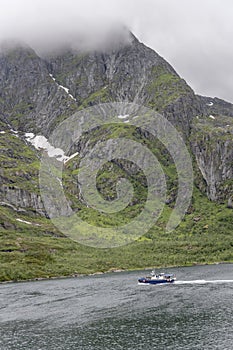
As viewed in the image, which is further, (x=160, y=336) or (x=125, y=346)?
(x=160, y=336)

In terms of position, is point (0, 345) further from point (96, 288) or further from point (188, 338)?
point (96, 288)

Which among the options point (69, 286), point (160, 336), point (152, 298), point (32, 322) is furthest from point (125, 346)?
point (69, 286)

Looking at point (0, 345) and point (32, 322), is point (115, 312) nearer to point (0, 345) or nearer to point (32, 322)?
point (32, 322)

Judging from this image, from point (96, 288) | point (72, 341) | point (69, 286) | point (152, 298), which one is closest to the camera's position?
point (72, 341)

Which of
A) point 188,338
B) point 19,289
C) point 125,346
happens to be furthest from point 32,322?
point 19,289

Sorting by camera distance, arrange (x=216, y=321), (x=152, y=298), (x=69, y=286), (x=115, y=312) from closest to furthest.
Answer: (x=216, y=321) → (x=115, y=312) → (x=152, y=298) → (x=69, y=286)

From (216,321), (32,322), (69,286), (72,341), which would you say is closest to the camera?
(72,341)
